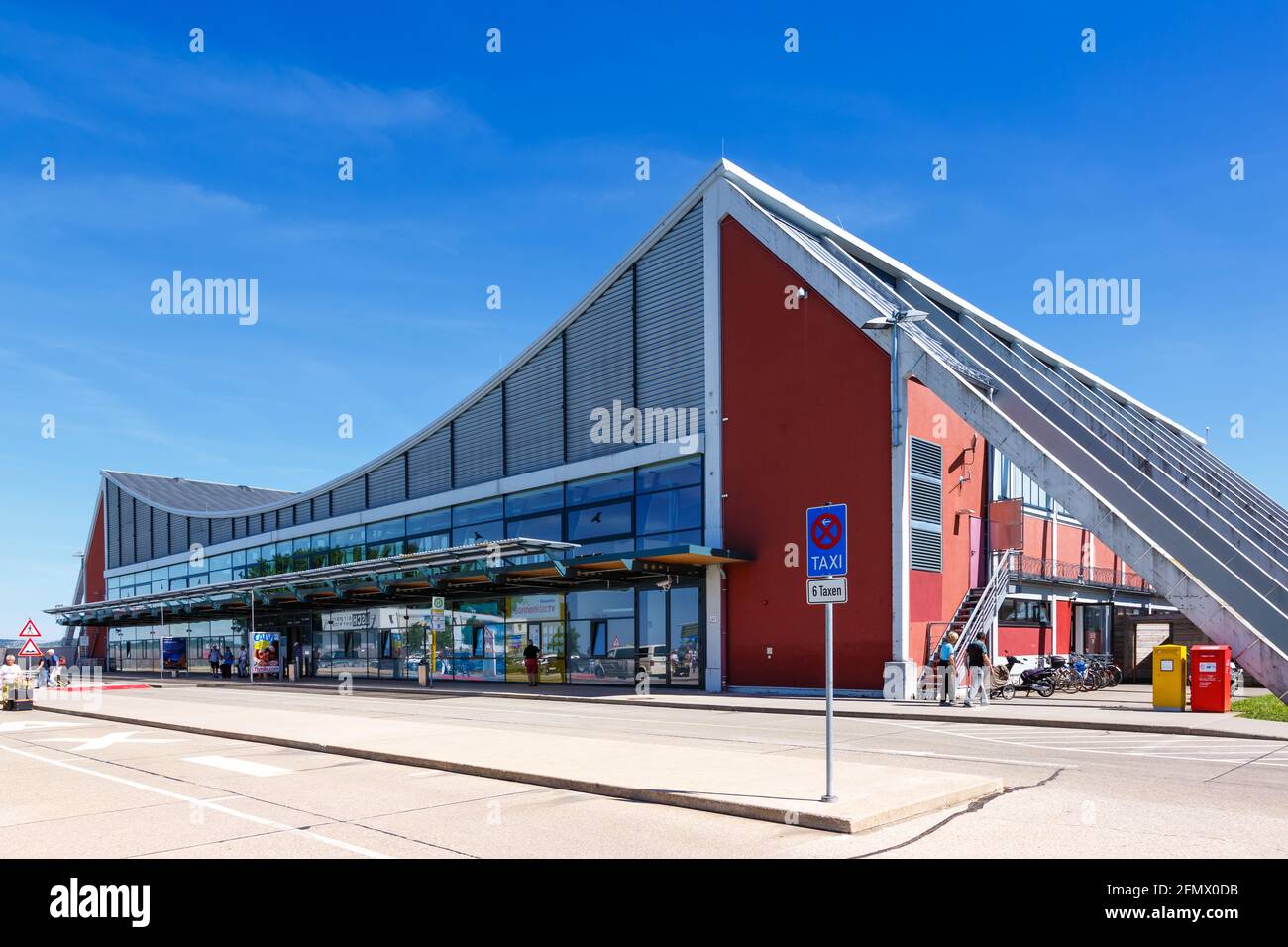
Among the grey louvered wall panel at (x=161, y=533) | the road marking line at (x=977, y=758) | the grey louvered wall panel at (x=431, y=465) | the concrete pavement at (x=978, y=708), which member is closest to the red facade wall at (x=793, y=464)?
the concrete pavement at (x=978, y=708)

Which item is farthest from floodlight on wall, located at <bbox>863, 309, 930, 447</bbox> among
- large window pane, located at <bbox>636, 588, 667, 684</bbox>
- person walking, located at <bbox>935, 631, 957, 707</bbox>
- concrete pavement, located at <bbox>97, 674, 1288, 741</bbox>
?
large window pane, located at <bbox>636, 588, 667, 684</bbox>

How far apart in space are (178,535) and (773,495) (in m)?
54.3

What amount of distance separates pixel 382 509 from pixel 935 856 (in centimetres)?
4275

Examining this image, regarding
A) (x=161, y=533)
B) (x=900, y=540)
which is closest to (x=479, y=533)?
(x=900, y=540)

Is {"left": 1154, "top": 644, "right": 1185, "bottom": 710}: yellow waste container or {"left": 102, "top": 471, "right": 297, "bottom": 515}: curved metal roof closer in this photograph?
{"left": 1154, "top": 644, "right": 1185, "bottom": 710}: yellow waste container

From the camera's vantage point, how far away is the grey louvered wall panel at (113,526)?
79625 mm

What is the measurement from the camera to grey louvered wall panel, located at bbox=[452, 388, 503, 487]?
134ft

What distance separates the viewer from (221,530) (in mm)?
64750

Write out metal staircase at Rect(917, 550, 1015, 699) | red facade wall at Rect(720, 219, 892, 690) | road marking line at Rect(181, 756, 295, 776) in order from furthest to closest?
red facade wall at Rect(720, 219, 892, 690)
metal staircase at Rect(917, 550, 1015, 699)
road marking line at Rect(181, 756, 295, 776)

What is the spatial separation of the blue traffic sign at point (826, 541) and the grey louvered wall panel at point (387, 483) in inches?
1504

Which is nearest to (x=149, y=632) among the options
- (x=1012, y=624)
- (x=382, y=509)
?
(x=382, y=509)

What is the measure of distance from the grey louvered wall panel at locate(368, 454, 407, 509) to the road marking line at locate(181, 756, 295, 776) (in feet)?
106

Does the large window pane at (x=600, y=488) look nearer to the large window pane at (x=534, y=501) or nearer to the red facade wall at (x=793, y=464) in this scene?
the large window pane at (x=534, y=501)

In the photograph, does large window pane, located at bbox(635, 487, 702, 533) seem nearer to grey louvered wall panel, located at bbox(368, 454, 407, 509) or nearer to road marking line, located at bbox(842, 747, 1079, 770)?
grey louvered wall panel, located at bbox(368, 454, 407, 509)
